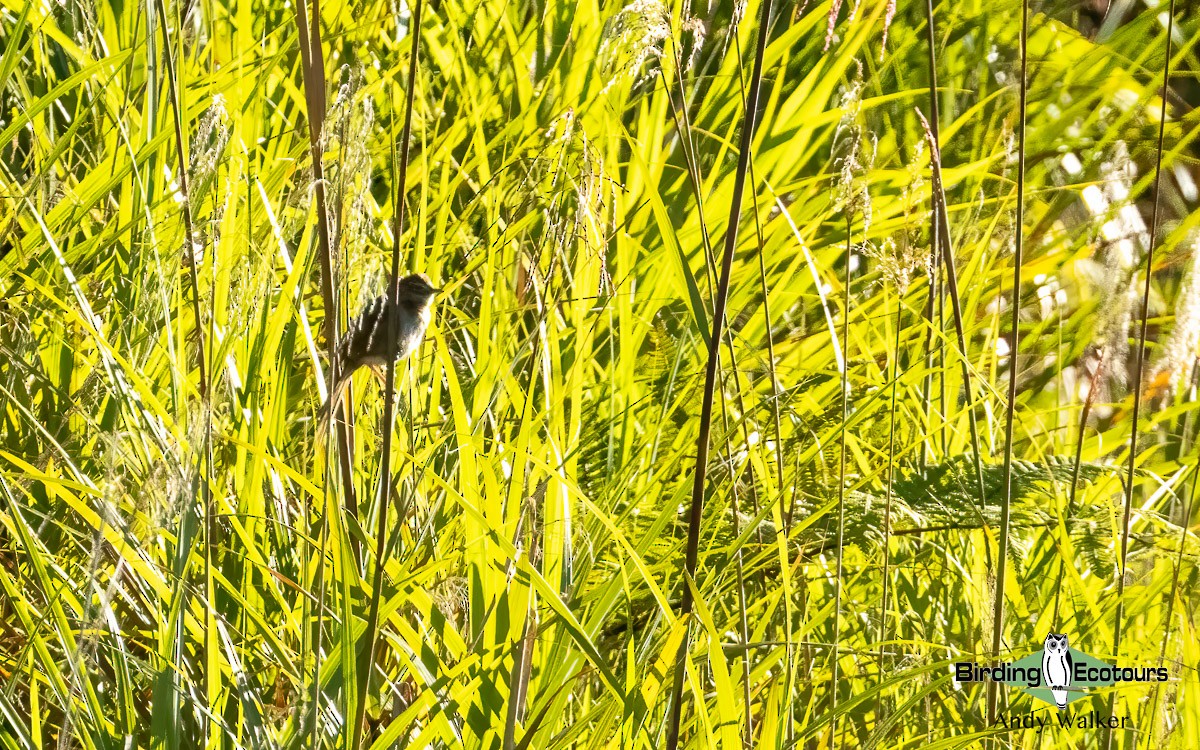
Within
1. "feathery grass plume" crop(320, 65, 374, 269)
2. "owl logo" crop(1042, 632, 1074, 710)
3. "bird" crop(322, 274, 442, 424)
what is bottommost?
"owl logo" crop(1042, 632, 1074, 710)

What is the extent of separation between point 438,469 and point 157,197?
53cm

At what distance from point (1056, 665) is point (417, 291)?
756 mm

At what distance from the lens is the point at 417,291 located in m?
1.16

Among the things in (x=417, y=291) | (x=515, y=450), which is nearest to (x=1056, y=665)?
(x=515, y=450)

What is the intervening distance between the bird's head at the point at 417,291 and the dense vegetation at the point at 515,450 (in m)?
0.03

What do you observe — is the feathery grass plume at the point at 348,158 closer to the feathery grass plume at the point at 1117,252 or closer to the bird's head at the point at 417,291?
the bird's head at the point at 417,291

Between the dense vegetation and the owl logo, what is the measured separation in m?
0.03

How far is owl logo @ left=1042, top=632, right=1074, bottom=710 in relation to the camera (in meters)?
0.94

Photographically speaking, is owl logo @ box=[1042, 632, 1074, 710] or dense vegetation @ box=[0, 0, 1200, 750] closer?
dense vegetation @ box=[0, 0, 1200, 750]

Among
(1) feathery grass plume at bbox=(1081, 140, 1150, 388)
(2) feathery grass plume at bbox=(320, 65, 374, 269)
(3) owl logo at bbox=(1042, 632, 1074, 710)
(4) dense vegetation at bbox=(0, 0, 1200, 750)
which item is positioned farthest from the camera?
(1) feathery grass plume at bbox=(1081, 140, 1150, 388)

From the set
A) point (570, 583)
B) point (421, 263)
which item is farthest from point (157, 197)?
point (570, 583)

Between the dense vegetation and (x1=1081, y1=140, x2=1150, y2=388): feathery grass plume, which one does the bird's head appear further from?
(x1=1081, y1=140, x2=1150, y2=388): feathery grass plume

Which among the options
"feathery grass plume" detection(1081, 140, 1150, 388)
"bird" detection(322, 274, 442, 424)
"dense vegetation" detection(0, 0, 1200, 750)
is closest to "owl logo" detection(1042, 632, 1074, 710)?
"dense vegetation" detection(0, 0, 1200, 750)

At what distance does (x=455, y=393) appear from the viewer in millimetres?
962
